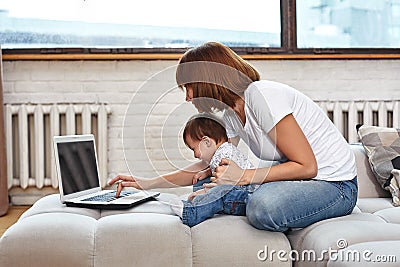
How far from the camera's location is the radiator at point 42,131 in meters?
3.66

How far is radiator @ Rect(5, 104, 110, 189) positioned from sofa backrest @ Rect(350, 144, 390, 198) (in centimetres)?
166

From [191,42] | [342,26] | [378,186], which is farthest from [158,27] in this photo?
[378,186]

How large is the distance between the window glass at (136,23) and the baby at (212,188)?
5.98ft

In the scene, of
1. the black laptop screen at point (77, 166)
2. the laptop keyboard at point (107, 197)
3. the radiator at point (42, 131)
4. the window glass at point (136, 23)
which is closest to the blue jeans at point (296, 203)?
the laptop keyboard at point (107, 197)

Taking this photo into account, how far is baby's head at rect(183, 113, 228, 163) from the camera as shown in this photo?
208 centimetres

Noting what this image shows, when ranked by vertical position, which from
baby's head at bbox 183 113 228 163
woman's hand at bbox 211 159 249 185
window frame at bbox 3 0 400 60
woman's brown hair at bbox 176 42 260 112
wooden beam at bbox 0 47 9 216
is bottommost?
wooden beam at bbox 0 47 9 216

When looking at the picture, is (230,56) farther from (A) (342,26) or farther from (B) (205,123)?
(A) (342,26)

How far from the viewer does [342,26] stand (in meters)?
3.96

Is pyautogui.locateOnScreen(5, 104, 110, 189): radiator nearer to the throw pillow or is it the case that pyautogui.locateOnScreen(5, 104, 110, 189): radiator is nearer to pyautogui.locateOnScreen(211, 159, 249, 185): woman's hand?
the throw pillow

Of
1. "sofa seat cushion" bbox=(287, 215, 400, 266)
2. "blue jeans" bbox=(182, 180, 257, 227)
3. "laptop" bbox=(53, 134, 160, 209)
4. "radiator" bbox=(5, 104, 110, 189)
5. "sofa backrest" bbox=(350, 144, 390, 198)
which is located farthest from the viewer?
"radiator" bbox=(5, 104, 110, 189)

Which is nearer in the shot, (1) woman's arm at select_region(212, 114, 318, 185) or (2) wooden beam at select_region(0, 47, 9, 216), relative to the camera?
(1) woman's arm at select_region(212, 114, 318, 185)

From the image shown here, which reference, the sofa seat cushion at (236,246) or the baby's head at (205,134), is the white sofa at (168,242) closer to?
the sofa seat cushion at (236,246)

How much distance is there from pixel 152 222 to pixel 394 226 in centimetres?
67

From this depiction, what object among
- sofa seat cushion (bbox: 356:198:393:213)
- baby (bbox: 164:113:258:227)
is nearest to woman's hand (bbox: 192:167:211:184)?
baby (bbox: 164:113:258:227)
